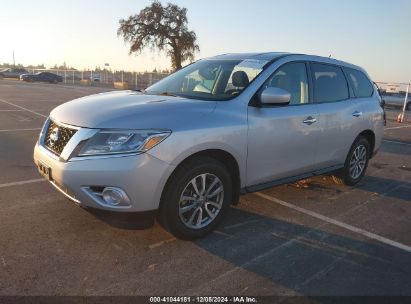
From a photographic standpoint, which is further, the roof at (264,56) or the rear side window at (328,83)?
the rear side window at (328,83)

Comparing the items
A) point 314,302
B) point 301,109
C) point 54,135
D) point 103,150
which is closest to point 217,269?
point 314,302

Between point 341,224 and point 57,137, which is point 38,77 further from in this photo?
point 341,224

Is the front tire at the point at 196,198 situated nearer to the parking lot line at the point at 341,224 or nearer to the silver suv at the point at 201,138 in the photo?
the silver suv at the point at 201,138

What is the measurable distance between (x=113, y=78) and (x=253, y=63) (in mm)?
48770

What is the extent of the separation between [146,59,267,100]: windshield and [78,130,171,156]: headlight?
3.33 feet

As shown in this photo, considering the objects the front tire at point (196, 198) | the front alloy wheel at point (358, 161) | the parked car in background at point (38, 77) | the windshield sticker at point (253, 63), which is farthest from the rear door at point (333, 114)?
the parked car in background at point (38, 77)

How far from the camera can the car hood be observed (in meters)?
3.40

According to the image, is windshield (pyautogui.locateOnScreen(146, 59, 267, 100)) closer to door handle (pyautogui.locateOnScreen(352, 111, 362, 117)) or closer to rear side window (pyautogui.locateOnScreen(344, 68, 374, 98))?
door handle (pyautogui.locateOnScreen(352, 111, 362, 117))

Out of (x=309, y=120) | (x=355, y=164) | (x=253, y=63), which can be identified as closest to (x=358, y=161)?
(x=355, y=164)

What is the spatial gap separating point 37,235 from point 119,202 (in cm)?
103

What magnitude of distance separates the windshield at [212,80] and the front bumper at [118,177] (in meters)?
1.14

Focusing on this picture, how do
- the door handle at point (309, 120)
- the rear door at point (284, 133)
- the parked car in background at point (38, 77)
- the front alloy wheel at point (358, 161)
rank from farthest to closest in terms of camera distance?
Result: the parked car in background at point (38, 77)
the front alloy wheel at point (358, 161)
the door handle at point (309, 120)
the rear door at point (284, 133)

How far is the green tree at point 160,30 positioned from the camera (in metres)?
36.3

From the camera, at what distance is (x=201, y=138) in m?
3.59
